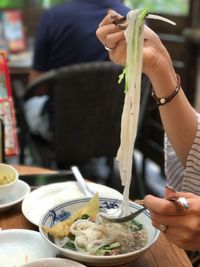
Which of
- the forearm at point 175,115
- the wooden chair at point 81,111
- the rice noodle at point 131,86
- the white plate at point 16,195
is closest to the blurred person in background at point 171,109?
the forearm at point 175,115

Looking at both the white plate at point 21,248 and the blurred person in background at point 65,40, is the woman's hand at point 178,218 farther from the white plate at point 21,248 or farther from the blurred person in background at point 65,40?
the blurred person in background at point 65,40

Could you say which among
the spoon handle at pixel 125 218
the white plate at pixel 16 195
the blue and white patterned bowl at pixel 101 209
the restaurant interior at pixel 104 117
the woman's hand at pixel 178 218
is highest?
the woman's hand at pixel 178 218

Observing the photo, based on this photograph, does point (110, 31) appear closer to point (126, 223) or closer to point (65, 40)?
point (126, 223)

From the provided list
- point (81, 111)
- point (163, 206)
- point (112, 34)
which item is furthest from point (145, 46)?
point (81, 111)

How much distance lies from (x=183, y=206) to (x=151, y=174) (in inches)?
92.4

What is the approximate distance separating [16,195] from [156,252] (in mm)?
359

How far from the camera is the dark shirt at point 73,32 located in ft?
7.37

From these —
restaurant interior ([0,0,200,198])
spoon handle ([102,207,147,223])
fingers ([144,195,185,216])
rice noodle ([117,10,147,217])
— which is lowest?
restaurant interior ([0,0,200,198])

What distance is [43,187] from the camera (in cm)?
115

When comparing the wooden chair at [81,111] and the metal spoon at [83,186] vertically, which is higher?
the metal spoon at [83,186]

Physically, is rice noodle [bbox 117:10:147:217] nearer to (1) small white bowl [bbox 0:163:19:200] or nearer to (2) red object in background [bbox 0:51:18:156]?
(1) small white bowl [bbox 0:163:19:200]

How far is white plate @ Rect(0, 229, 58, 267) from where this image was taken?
35.1 inches

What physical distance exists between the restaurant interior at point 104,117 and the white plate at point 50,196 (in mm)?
926

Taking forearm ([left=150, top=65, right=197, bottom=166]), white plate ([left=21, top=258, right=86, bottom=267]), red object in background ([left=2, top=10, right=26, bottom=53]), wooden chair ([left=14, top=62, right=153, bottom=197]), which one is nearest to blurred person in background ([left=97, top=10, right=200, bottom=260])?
forearm ([left=150, top=65, right=197, bottom=166])
